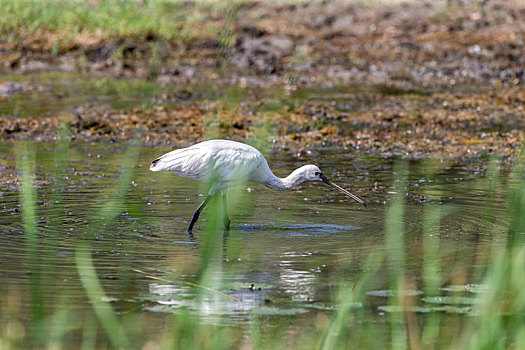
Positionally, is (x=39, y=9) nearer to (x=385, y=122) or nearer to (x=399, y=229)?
(x=385, y=122)

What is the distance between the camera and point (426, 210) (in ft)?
32.9

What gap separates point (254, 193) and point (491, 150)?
4.26 m

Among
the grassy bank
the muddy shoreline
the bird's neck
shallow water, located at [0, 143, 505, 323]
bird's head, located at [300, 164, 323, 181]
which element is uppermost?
the grassy bank

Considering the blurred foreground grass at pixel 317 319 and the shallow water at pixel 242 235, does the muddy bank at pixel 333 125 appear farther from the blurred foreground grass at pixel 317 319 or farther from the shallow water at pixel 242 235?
the blurred foreground grass at pixel 317 319

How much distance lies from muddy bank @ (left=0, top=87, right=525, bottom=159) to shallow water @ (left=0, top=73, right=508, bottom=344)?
47.3 inches

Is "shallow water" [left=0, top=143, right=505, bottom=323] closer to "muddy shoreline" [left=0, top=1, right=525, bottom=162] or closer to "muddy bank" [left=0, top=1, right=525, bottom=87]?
"muddy shoreline" [left=0, top=1, right=525, bottom=162]

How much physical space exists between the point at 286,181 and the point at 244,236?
3.36 ft

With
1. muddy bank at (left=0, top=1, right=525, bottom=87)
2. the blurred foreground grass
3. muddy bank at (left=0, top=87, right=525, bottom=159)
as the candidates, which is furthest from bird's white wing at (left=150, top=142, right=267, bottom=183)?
muddy bank at (left=0, top=1, right=525, bottom=87)

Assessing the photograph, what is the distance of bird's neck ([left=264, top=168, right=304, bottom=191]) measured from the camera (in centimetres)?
979

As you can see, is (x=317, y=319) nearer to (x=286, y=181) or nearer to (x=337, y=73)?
(x=286, y=181)

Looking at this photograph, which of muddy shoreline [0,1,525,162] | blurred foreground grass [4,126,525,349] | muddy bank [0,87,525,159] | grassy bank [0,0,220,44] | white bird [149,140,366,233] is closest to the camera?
blurred foreground grass [4,126,525,349]

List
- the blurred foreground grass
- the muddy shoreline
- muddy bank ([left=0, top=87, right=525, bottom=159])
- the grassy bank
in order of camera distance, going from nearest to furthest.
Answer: the blurred foreground grass → muddy bank ([left=0, top=87, right=525, bottom=159]) → the muddy shoreline → the grassy bank

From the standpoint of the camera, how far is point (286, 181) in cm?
985

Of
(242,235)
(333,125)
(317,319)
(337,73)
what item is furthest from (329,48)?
(317,319)
